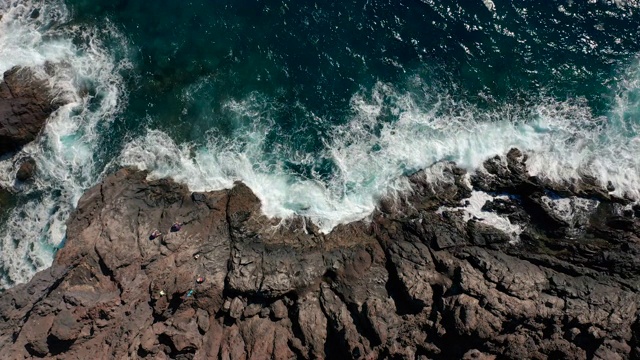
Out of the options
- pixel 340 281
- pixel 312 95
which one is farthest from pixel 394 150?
pixel 340 281

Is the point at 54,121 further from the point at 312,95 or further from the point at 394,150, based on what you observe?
the point at 394,150

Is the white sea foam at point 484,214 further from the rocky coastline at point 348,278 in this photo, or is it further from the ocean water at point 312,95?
the ocean water at point 312,95

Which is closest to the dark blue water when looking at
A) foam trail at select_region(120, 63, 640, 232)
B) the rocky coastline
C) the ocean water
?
the ocean water

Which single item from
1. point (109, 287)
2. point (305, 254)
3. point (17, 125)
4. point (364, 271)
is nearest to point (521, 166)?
point (364, 271)

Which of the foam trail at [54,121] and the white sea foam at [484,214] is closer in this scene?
the white sea foam at [484,214]

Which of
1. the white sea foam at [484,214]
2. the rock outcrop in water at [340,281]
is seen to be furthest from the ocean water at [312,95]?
the white sea foam at [484,214]
